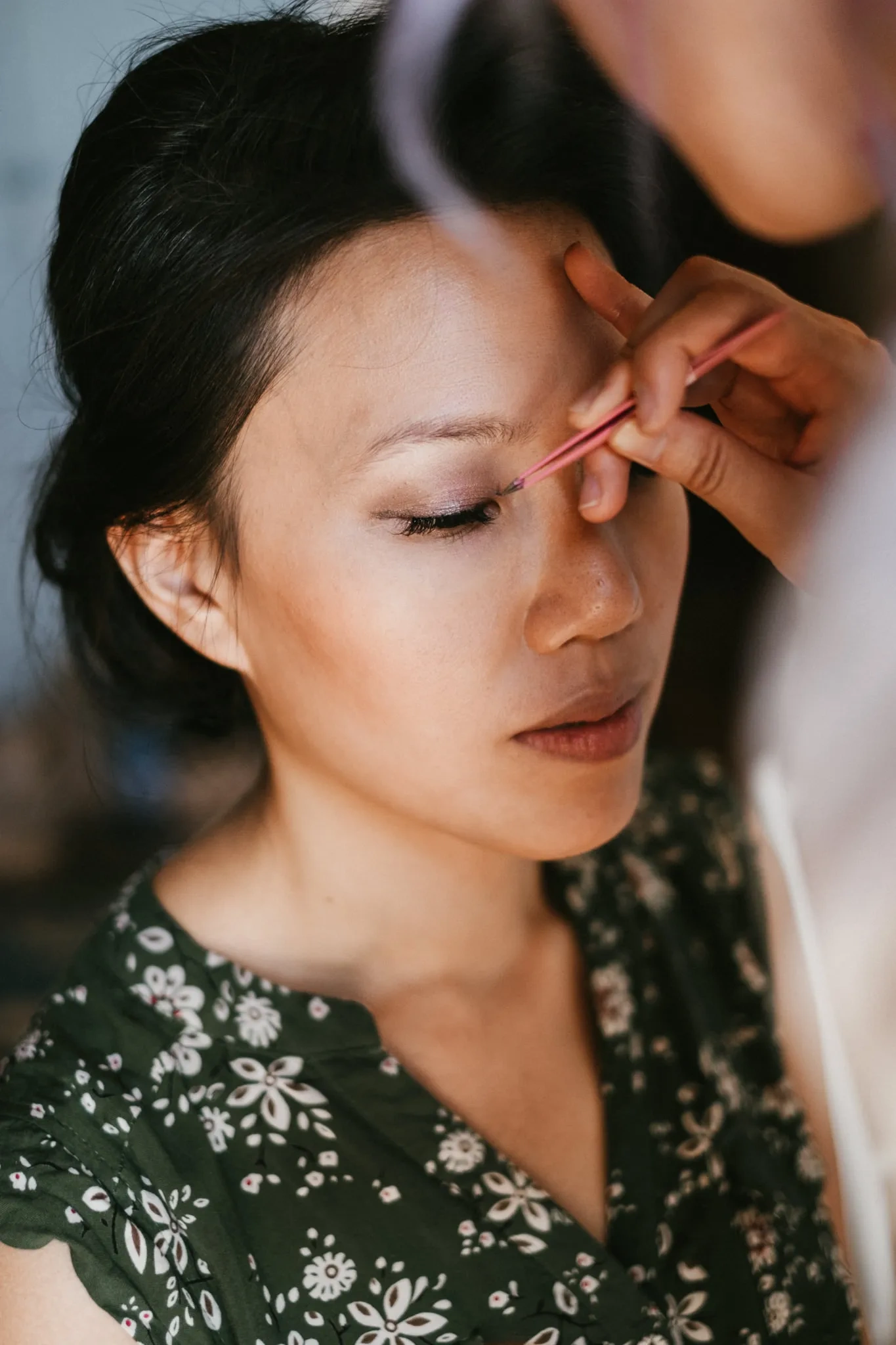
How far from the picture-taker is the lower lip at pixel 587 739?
703 millimetres

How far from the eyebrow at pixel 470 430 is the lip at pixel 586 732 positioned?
0.54 ft

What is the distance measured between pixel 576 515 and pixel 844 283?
17 centimetres

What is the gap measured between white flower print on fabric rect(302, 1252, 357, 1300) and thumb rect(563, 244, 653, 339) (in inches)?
22.0

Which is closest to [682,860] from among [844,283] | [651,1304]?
[651,1304]

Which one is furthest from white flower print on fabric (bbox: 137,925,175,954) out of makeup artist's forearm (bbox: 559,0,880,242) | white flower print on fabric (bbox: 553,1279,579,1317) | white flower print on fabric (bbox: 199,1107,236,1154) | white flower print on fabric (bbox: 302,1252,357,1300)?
makeup artist's forearm (bbox: 559,0,880,242)

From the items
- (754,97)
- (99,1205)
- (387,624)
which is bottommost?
(99,1205)

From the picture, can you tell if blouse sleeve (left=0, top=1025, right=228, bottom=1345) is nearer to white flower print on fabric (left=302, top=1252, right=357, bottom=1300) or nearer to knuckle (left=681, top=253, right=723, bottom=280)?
white flower print on fabric (left=302, top=1252, right=357, bottom=1300)

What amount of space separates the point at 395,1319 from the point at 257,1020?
198 millimetres

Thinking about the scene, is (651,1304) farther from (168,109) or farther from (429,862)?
(168,109)

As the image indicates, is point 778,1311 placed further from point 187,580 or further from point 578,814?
point 187,580

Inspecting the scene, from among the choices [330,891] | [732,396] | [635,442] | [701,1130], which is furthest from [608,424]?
[701,1130]

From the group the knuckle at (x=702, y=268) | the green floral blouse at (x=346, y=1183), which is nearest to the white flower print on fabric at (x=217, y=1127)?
the green floral blouse at (x=346, y=1183)

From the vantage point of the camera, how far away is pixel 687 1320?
29.0 inches

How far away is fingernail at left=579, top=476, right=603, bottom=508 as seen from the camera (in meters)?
0.61
